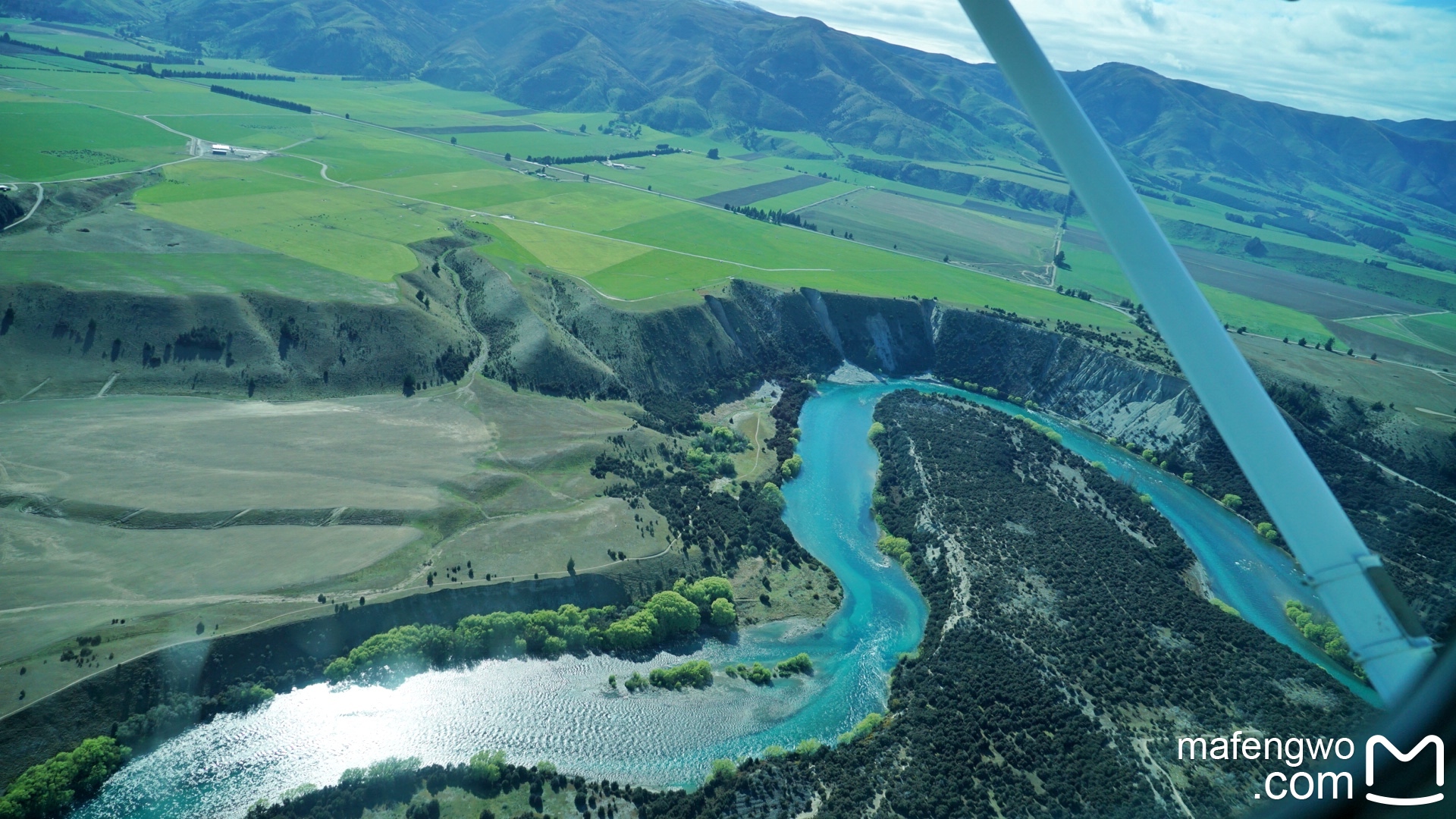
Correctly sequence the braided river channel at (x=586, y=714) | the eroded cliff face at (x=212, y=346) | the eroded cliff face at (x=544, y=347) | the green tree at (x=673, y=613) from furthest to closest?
the eroded cliff face at (x=544, y=347), the eroded cliff face at (x=212, y=346), the green tree at (x=673, y=613), the braided river channel at (x=586, y=714)

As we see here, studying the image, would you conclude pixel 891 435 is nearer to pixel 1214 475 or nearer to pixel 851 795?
pixel 1214 475

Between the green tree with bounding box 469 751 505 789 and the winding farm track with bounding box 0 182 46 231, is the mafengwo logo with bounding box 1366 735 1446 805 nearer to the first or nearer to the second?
the green tree with bounding box 469 751 505 789

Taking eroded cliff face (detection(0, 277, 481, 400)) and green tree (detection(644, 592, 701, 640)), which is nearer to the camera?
green tree (detection(644, 592, 701, 640))

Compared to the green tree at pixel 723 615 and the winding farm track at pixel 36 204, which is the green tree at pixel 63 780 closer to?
the green tree at pixel 723 615

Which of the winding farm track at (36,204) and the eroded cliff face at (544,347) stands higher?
the winding farm track at (36,204)

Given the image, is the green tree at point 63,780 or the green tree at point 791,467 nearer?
the green tree at point 63,780

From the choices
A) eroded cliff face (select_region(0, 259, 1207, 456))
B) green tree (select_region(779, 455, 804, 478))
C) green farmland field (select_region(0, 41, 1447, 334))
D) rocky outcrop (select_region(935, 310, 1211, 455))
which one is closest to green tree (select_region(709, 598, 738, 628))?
green tree (select_region(779, 455, 804, 478))

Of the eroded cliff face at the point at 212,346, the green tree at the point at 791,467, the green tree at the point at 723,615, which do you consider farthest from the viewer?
the green tree at the point at 791,467

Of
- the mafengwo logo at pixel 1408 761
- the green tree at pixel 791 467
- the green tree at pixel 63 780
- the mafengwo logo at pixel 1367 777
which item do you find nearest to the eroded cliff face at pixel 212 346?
the green tree at pixel 791 467

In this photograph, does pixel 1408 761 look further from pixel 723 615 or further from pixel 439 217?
pixel 439 217
